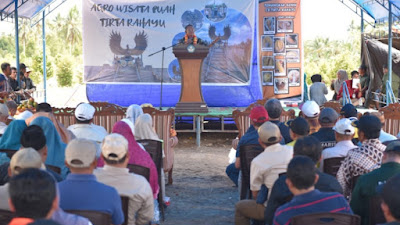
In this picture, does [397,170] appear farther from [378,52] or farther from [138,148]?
[378,52]

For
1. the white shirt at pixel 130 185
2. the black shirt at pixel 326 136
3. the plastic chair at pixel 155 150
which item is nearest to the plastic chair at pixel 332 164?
the black shirt at pixel 326 136

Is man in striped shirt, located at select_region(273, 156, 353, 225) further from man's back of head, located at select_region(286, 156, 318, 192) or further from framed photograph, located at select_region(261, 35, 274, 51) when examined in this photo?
framed photograph, located at select_region(261, 35, 274, 51)

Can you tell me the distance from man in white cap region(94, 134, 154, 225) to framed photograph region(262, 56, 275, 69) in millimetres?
9666

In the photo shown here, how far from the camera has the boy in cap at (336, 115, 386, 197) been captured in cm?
398

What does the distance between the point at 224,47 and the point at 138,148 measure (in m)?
8.68

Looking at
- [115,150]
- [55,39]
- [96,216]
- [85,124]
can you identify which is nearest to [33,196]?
[96,216]

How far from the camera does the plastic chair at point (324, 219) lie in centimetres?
271

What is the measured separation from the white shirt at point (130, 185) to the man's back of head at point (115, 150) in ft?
0.16

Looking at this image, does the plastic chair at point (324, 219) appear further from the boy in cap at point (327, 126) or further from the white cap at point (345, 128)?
the boy in cap at point (327, 126)

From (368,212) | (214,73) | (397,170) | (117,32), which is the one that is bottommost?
(368,212)

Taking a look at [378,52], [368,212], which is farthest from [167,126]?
[378,52]

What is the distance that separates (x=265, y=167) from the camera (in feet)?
A: 13.4

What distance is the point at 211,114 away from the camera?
10.3 meters

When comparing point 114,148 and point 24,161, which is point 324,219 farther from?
point 24,161
